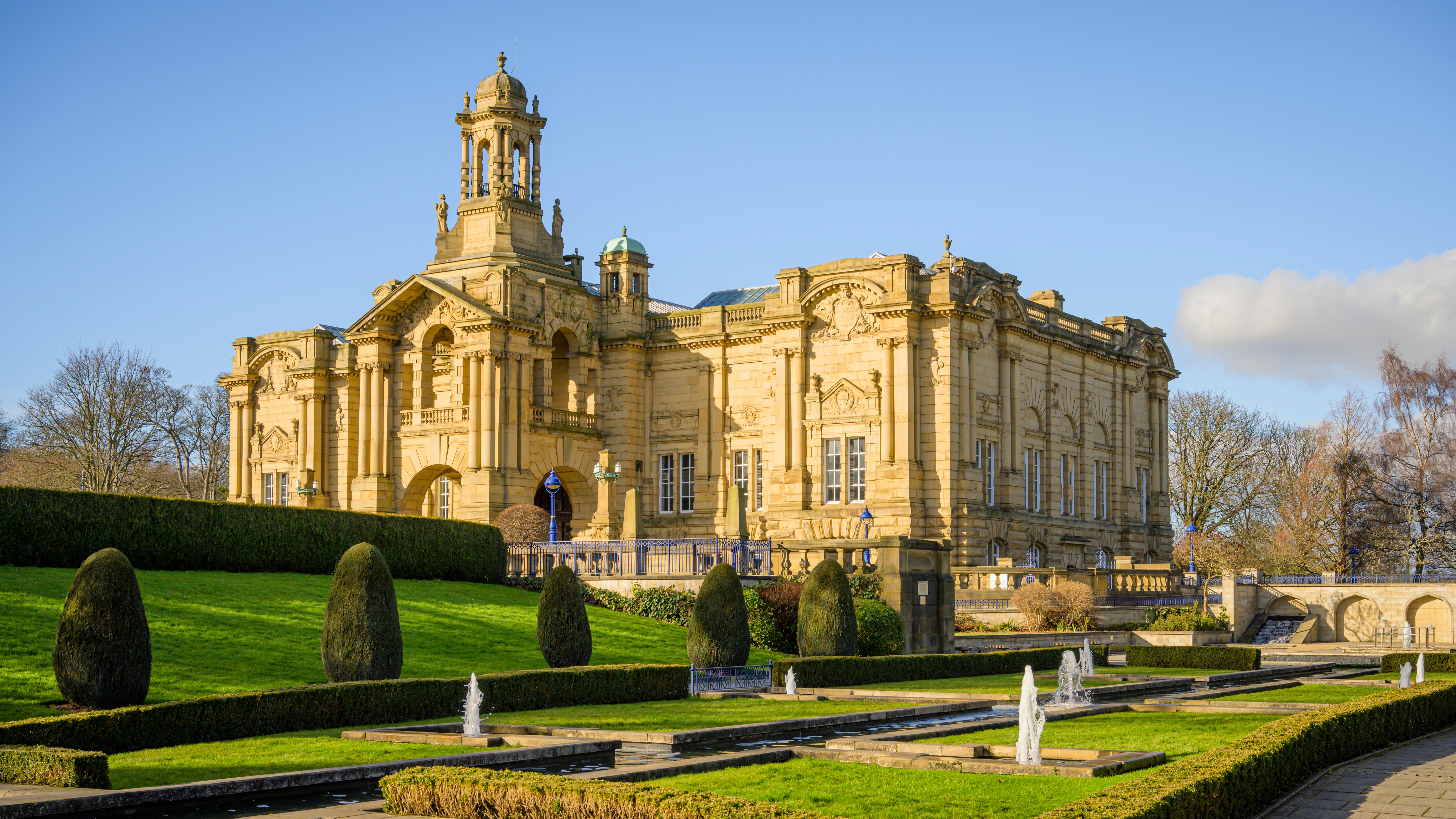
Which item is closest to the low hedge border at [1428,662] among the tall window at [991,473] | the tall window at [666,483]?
the tall window at [991,473]

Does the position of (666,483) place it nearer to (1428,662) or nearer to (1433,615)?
(1433,615)

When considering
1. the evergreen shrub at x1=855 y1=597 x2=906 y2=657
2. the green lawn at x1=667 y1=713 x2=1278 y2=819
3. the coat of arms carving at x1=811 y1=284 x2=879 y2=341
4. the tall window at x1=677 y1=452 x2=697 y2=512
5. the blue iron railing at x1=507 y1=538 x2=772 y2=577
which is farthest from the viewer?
the tall window at x1=677 y1=452 x2=697 y2=512

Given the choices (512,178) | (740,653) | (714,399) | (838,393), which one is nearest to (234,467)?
(512,178)

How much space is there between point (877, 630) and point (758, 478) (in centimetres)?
2289

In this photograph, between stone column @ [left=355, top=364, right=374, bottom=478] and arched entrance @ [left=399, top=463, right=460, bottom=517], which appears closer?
arched entrance @ [left=399, top=463, right=460, bottom=517]

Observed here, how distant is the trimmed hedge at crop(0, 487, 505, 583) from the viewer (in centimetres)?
2991

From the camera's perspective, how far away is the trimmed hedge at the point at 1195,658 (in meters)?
33.9

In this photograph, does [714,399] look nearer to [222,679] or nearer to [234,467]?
[234,467]

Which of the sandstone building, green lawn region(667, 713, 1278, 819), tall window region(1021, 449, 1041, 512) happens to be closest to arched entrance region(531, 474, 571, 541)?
the sandstone building

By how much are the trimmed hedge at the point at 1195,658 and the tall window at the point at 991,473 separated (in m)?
16.2

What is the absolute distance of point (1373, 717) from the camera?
1888cm

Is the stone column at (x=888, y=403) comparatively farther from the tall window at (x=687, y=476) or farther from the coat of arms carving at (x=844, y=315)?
the tall window at (x=687, y=476)

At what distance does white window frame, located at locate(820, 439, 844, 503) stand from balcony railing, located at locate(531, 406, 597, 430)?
10.00 m

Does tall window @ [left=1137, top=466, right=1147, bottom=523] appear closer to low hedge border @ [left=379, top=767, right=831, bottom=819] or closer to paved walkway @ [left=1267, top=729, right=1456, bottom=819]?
paved walkway @ [left=1267, top=729, right=1456, bottom=819]
